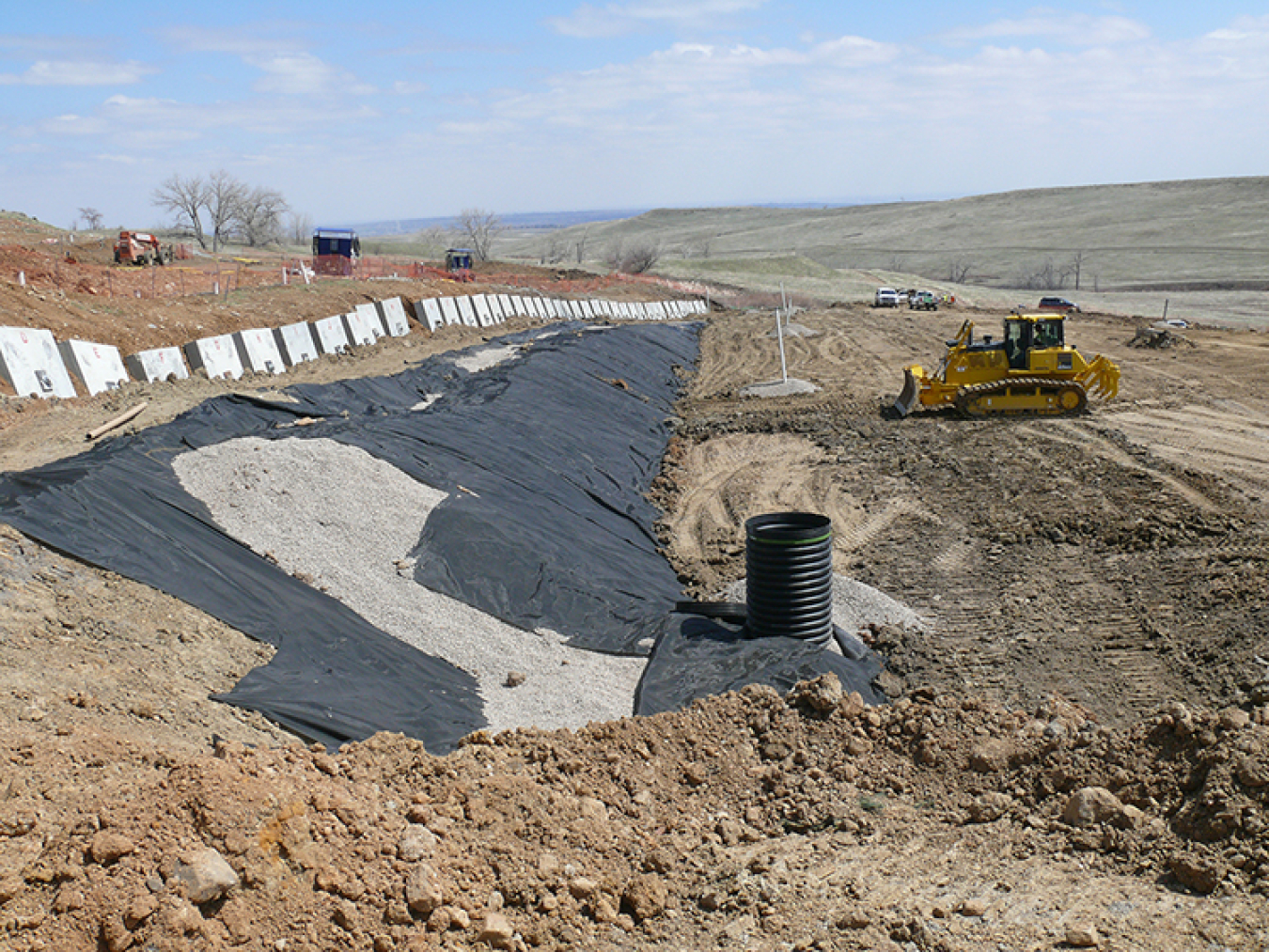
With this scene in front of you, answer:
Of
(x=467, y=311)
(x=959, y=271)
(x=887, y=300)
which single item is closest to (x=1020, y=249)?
(x=959, y=271)

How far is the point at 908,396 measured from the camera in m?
20.8

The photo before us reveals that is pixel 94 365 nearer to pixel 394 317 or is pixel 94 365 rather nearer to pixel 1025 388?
pixel 394 317

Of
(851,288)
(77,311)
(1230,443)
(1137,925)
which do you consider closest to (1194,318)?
(851,288)

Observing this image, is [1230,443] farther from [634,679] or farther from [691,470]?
[634,679]

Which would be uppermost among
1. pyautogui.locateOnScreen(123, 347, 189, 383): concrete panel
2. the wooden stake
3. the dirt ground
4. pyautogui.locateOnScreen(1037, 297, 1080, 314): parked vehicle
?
pyautogui.locateOnScreen(123, 347, 189, 383): concrete panel

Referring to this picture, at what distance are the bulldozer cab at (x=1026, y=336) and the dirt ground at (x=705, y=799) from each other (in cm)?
963

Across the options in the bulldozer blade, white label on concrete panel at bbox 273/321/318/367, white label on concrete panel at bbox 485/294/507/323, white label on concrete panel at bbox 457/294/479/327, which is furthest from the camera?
white label on concrete panel at bbox 485/294/507/323

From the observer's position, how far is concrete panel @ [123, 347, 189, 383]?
52.6ft

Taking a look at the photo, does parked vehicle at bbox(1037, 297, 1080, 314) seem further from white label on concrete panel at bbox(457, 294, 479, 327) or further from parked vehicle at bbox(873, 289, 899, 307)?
white label on concrete panel at bbox(457, 294, 479, 327)

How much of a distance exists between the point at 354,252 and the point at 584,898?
146 ft

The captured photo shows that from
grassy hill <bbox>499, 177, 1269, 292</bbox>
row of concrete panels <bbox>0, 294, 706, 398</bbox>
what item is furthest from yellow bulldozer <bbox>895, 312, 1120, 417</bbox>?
grassy hill <bbox>499, 177, 1269, 292</bbox>

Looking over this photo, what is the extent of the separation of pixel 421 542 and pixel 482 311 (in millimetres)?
23430

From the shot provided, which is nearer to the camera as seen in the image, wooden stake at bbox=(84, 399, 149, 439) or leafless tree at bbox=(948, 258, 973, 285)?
wooden stake at bbox=(84, 399, 149, 439)

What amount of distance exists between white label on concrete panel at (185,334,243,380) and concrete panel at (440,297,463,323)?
11750mm
